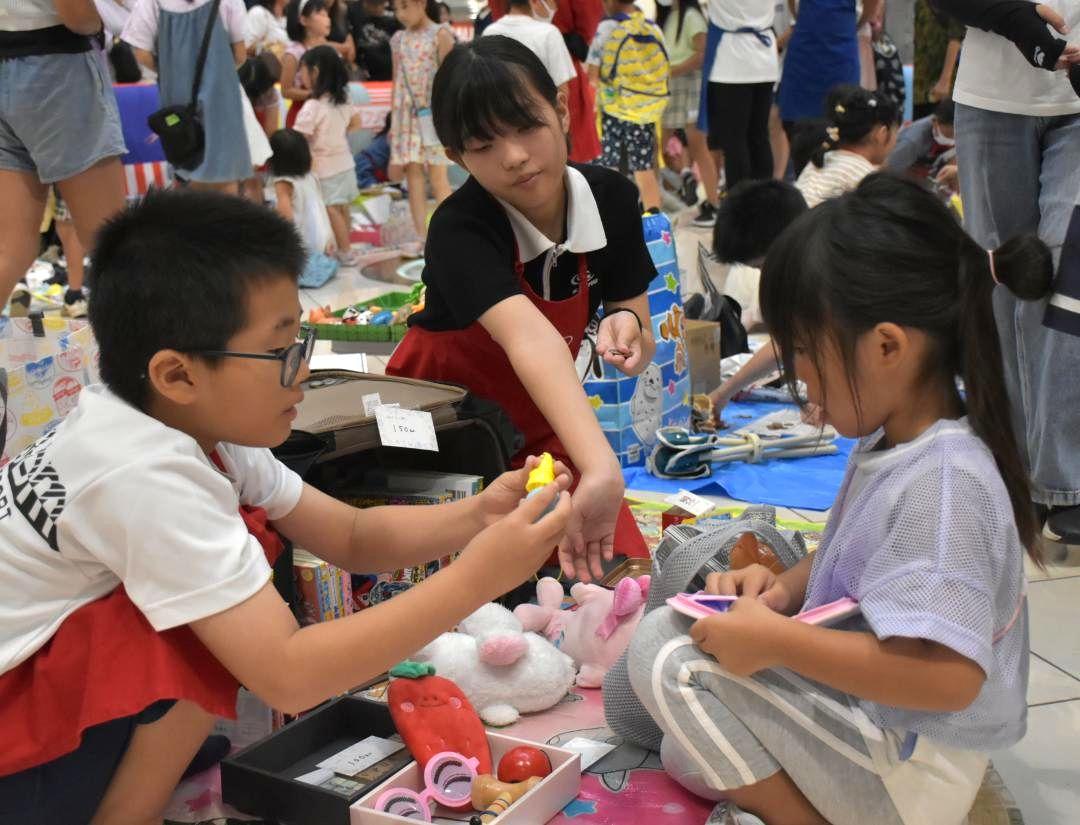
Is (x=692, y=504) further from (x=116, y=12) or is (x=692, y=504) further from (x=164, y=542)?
(x=116, y=12)

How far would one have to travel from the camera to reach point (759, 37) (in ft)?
17.5

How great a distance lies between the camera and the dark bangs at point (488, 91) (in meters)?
1.93

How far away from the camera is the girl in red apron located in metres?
1.83

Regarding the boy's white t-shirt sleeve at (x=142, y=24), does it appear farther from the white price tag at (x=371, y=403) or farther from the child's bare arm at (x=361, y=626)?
the child's bare arm at (x=361, y=626)

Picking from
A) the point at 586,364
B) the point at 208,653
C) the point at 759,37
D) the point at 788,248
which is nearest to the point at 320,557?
the point at 208,653

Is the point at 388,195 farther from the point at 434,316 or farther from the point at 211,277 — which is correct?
the point at 211,277

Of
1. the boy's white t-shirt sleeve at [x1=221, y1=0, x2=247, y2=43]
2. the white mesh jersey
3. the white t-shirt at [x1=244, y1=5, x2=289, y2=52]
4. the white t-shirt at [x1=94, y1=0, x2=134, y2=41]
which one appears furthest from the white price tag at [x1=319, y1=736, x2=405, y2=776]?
the white t-shirt at [x1=244, y1=5, x2=289, y2=52]

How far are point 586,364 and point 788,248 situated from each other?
1301 mm

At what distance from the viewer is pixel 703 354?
3387 mm

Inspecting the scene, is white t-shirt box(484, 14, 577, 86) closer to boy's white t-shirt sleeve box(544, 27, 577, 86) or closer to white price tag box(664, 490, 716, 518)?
boy's white t-shirt sleeve box(544, 27, 577, 86)

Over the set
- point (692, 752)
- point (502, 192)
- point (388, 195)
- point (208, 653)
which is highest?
point (502, 192)

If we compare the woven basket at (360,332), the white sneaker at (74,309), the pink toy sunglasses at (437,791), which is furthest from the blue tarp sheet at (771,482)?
the white sneaker at (74,309)

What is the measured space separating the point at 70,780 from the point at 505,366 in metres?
1.10

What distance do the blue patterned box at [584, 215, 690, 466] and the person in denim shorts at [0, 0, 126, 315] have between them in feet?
3.98
